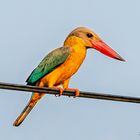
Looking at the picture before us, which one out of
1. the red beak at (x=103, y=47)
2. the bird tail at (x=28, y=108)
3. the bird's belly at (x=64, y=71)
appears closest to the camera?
the bird tail at (x=28, y=108)

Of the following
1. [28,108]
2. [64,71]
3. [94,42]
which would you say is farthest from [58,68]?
[94,42]

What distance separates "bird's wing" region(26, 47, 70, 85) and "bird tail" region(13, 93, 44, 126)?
26 centimetres

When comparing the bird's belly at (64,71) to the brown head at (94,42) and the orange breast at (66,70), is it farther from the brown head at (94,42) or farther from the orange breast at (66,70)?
the brown head at (94,42)

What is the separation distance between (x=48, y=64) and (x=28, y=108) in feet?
2.86

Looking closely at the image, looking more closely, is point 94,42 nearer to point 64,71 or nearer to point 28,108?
point 64,71

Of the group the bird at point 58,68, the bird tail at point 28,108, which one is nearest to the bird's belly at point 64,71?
the bird at point 58,68

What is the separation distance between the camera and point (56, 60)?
12.4 metres

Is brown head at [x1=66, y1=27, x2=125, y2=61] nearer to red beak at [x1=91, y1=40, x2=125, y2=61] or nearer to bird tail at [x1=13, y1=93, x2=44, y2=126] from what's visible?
red beak at [x1=91, y1=40, x2=125, y2=61]

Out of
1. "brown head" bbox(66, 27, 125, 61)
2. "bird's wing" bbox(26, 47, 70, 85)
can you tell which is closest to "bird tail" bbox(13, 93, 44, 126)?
"bird's wing" bbox(26, 47, 70, 85)

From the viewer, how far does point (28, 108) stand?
1226cm

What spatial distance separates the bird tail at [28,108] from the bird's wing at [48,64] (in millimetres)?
259

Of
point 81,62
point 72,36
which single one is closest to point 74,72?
point 81,62

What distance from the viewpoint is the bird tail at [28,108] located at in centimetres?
1215

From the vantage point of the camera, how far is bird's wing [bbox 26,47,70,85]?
12.2m
